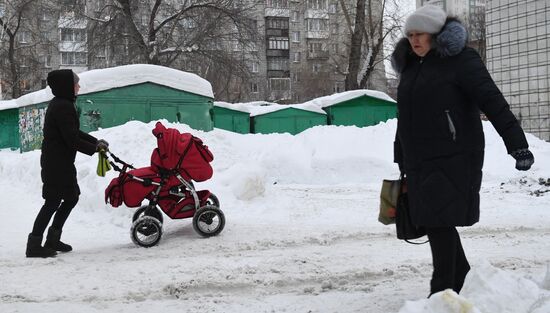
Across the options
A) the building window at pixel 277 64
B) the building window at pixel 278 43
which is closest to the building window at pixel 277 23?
the building window at pixel 278 43

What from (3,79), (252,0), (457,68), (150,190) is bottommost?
(150,190)

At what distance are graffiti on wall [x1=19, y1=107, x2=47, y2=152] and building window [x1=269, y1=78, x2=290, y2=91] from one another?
40692 millimetres

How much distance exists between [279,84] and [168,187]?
5382 centimetres

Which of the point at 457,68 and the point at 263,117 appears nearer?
the point at 457,68

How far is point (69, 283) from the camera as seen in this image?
446 cm

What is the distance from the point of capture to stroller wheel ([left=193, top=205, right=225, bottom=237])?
20.0 ft

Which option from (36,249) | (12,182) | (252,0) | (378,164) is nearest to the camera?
(36,249)

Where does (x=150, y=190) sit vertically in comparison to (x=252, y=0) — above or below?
below

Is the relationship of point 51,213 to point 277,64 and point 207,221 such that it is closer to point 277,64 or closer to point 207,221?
point 207,221

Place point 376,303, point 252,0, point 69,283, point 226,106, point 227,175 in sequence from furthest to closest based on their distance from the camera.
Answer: point 252,0, point 226,106, point 227,175, point 69,283, point 376,303

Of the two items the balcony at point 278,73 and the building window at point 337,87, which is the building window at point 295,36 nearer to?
the balcony at point 278,73

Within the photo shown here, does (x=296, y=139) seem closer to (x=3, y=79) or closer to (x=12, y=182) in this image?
(x=12, y=182)

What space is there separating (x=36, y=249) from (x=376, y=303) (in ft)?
10.6

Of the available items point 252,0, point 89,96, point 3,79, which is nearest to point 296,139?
point 89,96
